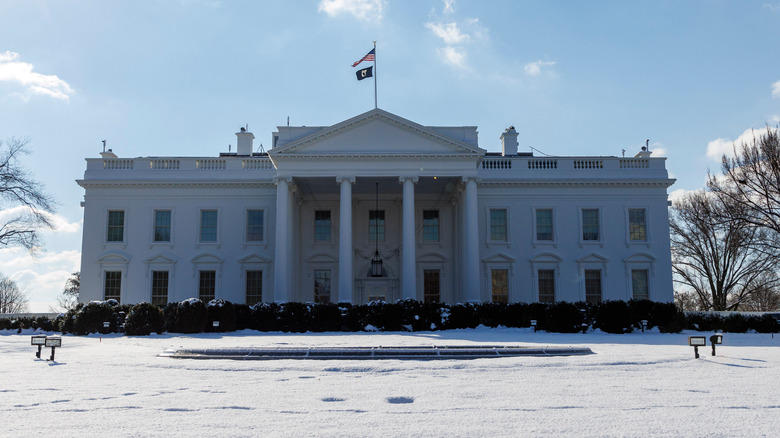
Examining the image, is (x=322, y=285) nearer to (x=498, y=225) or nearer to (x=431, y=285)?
(x=431, y=285)

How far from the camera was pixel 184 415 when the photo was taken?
784 cm

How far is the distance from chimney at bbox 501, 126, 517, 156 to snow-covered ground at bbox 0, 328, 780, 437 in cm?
2422

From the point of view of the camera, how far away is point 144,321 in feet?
73.3

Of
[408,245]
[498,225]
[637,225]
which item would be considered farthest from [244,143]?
[637,225]

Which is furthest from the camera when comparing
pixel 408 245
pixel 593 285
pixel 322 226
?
pixel 322 226

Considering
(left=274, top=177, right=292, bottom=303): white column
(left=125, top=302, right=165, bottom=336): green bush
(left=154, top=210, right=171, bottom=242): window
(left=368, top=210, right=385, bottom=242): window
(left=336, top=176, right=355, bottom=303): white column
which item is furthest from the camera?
(left=368, top=210, right=385, bottom=242): window

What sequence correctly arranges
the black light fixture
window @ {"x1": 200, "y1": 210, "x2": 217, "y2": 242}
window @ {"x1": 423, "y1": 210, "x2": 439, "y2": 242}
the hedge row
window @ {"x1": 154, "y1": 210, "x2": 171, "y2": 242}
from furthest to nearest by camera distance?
window @ {"x1": 423, "y1": 210, "x2": 439, "y2": 242}, window @ {"x1": 200, "y1": 210, "x2": 217, "y2": 242}, window @ {"x1": 154, "y1": 210, "x2": 171, "y2": 242}, the black light fixture, the hedge row

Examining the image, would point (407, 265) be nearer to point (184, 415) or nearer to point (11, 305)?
point (184, 415)

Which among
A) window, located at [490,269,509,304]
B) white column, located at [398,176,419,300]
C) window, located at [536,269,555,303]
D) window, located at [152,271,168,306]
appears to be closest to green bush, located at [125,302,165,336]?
white column, located at [398,176,419,300]

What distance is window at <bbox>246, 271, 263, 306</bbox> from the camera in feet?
110

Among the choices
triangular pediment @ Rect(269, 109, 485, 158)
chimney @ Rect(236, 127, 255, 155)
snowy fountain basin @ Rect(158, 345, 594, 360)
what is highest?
chimney @ Rect(236, 127, 255, 155)

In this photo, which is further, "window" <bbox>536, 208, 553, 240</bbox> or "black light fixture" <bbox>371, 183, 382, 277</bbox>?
"window" <bbox>536, 208, 553, 240</bbox>

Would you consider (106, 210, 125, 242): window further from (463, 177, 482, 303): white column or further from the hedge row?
(463, 177, 482, 303): white column

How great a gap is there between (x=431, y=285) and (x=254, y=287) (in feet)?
29.9
